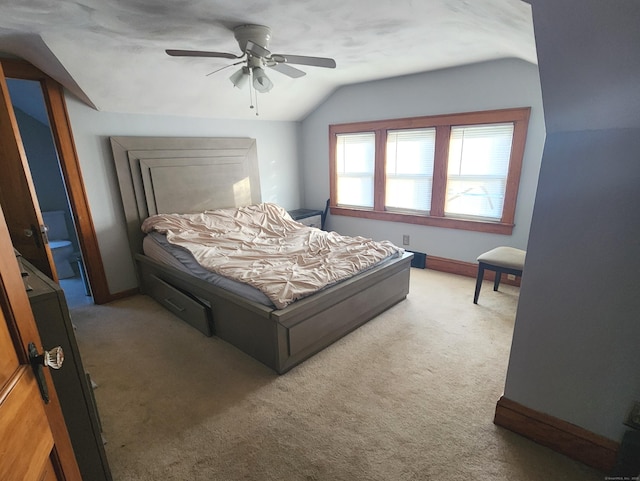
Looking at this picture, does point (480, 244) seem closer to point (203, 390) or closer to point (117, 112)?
point (203, 390)

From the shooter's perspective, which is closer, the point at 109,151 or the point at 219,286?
the point at 219,286

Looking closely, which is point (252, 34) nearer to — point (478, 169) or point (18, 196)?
point (18, 196)

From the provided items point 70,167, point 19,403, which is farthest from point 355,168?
point 19,403

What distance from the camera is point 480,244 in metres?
3.62

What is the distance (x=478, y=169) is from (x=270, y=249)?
2401 millimetres

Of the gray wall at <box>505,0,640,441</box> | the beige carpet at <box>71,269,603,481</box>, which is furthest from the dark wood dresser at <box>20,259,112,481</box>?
the gray wall at <box>505,0,640,441</box>

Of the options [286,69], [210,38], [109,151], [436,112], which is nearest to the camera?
[210,38]

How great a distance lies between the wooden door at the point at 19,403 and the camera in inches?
26.9

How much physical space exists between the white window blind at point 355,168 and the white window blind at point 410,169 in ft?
0.89

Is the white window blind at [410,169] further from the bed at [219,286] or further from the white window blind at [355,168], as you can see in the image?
the bed at [219,286]

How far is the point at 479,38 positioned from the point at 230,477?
324 cm

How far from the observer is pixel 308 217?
4.66m

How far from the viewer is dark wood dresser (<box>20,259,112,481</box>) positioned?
116 cm

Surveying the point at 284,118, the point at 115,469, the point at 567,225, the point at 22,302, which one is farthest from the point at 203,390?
the point at 284,118
